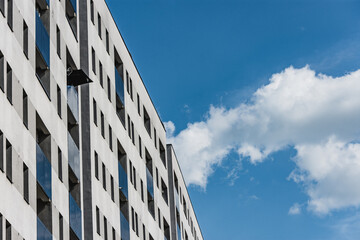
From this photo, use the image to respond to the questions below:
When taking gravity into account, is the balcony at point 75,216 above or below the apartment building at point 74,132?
below

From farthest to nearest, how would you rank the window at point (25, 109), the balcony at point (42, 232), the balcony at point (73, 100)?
the balcony at point (73, 100) → the balcony at point (42, 232) → the window at point (25, 109)

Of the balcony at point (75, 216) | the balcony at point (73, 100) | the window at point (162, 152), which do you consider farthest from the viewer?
the window at point (162, 152)

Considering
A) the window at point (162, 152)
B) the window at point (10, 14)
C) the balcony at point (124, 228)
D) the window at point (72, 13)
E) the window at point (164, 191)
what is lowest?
the balcony at point (124, 228)

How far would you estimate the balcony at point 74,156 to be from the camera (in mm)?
45750

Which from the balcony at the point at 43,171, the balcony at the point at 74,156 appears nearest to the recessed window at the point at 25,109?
the balcony at the point at 43,171

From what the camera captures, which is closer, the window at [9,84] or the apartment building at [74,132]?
the window at [9,84]

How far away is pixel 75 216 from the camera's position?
4556 cm

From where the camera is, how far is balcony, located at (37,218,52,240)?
38344 millimetres

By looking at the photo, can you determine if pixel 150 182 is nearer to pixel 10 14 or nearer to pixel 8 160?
pixel 10 14

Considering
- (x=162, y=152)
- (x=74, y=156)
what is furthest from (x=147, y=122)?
(x=74, y=156)

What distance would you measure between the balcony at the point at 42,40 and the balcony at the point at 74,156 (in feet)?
17.7

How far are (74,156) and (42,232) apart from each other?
8480 mm

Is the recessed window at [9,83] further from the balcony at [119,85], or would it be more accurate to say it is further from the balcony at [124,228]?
the balcony at [119,85]

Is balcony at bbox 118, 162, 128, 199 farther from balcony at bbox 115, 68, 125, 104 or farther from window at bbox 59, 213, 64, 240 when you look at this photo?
window at bbox 59, 213, 64, 240
